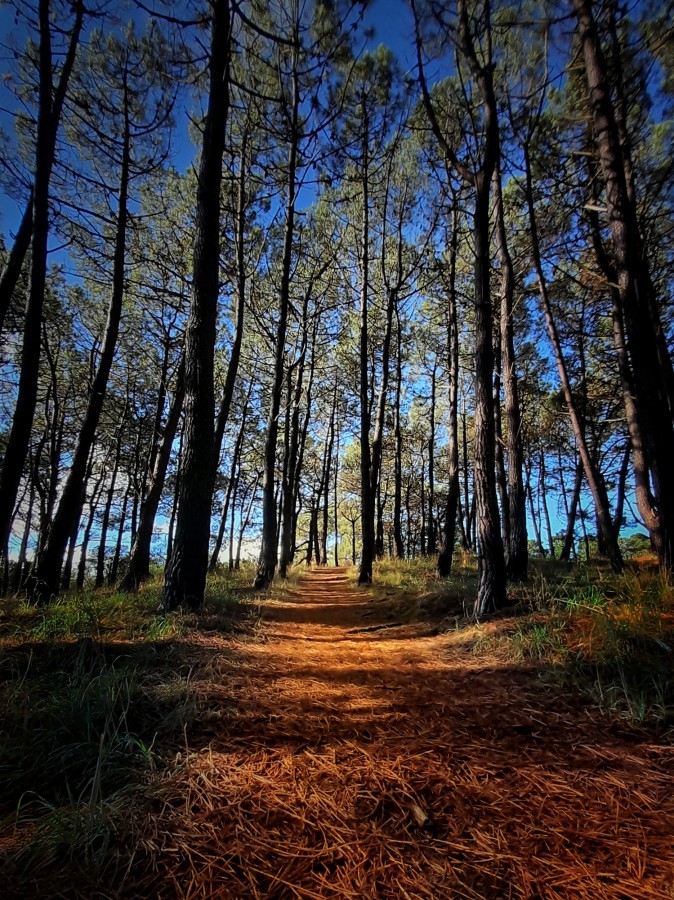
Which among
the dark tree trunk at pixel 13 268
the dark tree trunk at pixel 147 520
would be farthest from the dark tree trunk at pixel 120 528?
the dark tree trunk at pixel 13 268

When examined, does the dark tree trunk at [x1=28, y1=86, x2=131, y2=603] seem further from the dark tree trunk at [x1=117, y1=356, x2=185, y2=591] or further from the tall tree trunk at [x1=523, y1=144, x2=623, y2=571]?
the tall tree trunk at [x1=523, y1=144, x2=623, y2=571]

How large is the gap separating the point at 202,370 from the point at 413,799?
4.47m

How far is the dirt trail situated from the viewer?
112 cm

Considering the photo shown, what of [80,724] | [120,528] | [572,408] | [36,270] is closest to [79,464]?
[36,270]

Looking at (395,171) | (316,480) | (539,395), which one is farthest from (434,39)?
(316,480)

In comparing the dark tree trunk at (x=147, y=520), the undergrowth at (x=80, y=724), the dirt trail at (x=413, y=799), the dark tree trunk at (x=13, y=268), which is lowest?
the dirt trail at (x=413, y=799)

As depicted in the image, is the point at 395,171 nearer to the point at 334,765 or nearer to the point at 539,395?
the point at 539,395

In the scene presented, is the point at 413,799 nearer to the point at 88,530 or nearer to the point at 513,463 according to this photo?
the point at 513,463

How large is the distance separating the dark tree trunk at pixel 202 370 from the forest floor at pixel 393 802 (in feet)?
6.86

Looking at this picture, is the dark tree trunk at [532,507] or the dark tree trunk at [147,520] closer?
the dark tree trunk at [147,520]

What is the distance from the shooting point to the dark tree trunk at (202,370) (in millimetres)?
4559

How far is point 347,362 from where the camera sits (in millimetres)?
15047

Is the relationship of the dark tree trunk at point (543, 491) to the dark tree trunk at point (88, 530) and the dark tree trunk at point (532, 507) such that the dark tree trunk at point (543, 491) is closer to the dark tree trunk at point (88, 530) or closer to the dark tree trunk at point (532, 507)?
the dark tree trunk at point (532, 507)

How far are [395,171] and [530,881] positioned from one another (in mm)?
13028
